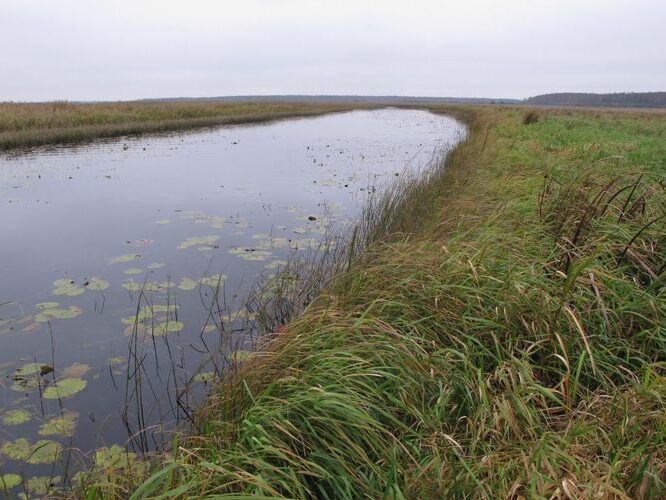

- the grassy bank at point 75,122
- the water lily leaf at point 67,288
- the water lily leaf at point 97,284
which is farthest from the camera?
the grassy bank at point 75,122

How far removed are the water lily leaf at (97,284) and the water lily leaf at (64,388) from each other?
193 centimetres

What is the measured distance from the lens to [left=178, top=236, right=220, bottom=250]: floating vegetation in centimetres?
709

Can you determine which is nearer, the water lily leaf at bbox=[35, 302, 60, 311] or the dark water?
the dark water

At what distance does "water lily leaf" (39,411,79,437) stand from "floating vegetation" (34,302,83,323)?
168 cm

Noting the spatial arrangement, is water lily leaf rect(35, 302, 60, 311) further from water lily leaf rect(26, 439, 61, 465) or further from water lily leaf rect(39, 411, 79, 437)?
water lily leaf rect(26, 439, 61, 465)

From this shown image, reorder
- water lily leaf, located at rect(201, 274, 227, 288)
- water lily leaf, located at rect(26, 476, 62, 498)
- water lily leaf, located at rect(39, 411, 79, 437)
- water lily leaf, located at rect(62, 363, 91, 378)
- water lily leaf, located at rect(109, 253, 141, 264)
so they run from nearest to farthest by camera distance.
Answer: water lily leaf, located at rect(26, 476, 62, 498), water lily leaf, located at rect(39, 411, 79, 437), water lily leaf, located at rect(62, 363, 91, 378), water lily leaf, located at rect(201, 274, 227, 288), water lily leaf, located at rect(109, 253, 141, 264)

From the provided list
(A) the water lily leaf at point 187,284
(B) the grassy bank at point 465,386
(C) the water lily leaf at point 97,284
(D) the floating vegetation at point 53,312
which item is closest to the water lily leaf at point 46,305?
(D) the floating vegetation at point 53,312

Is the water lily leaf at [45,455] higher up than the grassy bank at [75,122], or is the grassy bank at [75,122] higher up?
the grassy bank at [75,122]

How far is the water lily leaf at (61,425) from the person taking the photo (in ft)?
10.2

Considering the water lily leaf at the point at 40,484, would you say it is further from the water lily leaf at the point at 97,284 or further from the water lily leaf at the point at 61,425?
the water lily leaf at the point at 97,284

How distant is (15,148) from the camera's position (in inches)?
677

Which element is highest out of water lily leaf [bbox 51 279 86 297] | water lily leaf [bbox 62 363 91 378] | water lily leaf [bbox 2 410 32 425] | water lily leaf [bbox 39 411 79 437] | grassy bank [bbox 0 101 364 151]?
grassy bank [bbox 0 101 364 151]

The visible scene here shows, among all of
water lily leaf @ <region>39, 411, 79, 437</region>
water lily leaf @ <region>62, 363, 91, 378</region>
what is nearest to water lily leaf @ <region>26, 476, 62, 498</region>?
water lily leaf @ <region>39, 411, 79, 437</region>

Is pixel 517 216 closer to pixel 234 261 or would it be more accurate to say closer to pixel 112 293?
pixel 234 261
